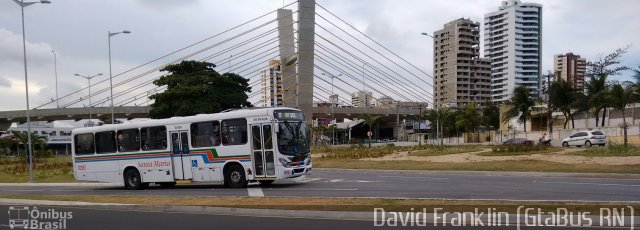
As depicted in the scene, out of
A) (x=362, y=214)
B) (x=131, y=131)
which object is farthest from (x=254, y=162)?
(x=362, y=214)

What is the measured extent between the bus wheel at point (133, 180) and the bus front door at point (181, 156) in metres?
1.98

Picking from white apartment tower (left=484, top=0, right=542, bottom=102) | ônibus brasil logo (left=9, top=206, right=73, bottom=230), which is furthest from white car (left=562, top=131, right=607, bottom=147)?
white apartment tower (left=484, top=0, right=542, bottom=102)

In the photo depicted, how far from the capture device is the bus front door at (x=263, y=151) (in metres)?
18.8

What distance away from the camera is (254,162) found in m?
19.0

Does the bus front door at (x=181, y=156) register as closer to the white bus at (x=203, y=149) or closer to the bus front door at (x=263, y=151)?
the white bus at (x=203, y=149)

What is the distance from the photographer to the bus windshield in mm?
18922

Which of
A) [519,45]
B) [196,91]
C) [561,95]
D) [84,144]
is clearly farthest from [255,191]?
[519,45]

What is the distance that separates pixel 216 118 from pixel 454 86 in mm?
88142

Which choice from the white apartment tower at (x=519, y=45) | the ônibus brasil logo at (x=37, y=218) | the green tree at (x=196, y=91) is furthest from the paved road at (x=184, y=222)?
the white apartment tower at (x=519, y=45)

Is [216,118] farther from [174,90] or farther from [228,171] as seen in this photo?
[174,90]

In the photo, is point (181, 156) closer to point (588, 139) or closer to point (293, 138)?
point (293, 138)

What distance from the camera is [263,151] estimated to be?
18.9 meters

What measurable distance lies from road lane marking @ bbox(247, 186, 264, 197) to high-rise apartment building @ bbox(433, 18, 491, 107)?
179 feet

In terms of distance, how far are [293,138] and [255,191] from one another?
7.91 ft
